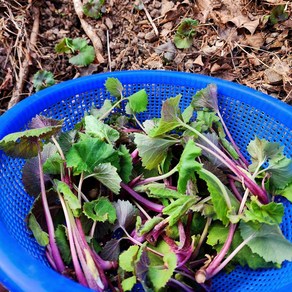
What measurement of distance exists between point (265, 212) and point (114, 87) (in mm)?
628

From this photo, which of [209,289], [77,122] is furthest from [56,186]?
[209,289]

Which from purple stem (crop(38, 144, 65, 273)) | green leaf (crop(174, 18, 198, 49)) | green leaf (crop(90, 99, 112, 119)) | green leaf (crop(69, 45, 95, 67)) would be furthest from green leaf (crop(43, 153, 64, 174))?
green leaf (crop(174, 18, 198, 49))

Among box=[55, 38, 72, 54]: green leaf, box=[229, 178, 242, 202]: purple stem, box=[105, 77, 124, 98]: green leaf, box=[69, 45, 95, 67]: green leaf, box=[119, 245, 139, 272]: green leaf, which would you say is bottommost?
box=[229, 178, 242, 202]: purple stem

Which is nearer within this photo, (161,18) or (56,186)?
(56,186)

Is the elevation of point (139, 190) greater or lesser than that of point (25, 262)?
lesser

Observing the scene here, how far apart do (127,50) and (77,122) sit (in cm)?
54

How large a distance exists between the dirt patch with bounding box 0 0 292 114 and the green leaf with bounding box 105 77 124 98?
0.45 meters

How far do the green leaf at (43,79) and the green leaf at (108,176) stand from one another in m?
0.74

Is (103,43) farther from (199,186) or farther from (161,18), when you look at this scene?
(199,186)

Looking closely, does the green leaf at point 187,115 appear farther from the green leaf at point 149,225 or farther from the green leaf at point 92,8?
the green leaf at point 92,8

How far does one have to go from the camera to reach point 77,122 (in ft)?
4.75

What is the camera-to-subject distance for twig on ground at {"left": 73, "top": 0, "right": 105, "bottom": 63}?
182 cm

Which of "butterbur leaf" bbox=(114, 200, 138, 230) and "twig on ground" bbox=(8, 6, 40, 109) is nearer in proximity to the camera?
"butterbur leaf" bbox=(114, 200, 138, 230)

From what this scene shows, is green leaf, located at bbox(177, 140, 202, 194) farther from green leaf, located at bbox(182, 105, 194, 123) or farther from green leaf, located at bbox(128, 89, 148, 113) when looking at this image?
green leaf, located at bbox(128, 89, 148, 113)
